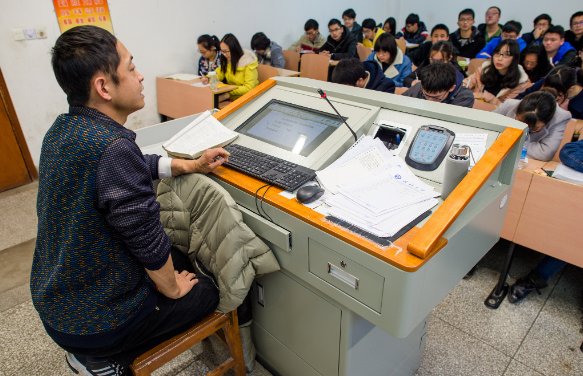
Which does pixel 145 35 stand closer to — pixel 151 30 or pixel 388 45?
pixel 151 30

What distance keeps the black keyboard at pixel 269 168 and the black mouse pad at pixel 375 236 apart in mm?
201

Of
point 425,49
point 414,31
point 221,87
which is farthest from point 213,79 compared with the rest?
point 414,31

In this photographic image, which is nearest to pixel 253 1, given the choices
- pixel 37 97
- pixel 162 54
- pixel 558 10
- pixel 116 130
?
pixel 162 54

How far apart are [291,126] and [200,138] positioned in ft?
1.19

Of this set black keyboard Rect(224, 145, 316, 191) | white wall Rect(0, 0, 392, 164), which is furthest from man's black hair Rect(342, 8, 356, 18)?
black keyboard Rect(224, 145, 316, 191)

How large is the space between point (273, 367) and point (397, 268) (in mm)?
978

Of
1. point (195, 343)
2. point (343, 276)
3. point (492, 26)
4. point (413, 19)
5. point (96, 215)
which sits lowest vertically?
point (195, 343)

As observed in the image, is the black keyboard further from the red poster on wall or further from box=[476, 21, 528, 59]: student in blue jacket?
box=[476, 21, 528, 59]: student in blue jacket

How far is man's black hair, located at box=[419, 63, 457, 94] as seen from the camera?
202 centimetres

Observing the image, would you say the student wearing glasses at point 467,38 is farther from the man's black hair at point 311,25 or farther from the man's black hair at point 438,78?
the man's black hair at point 438,78

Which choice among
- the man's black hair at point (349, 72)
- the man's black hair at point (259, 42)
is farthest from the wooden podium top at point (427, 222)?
the man's black hair at point (259, 42)

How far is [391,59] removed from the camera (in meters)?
3.84

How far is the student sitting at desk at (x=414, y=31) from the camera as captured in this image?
6818 millimetres

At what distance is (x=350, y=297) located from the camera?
982mm
